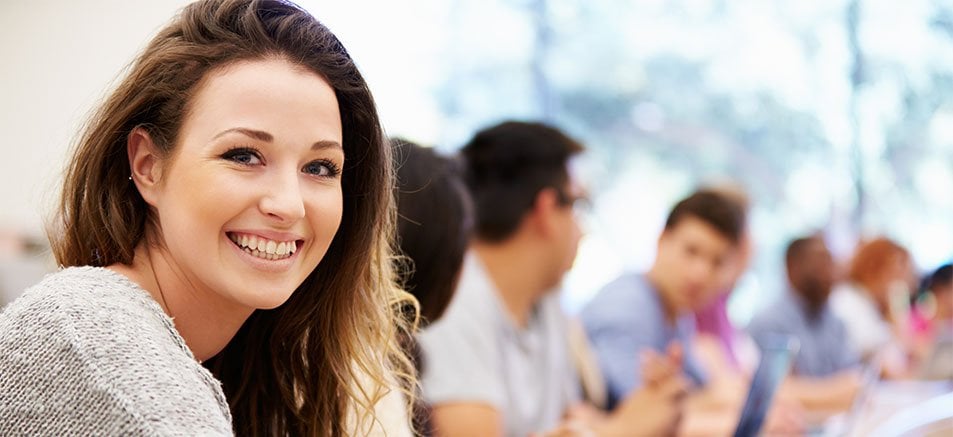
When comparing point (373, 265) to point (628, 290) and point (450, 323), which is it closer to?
point (450, 323)

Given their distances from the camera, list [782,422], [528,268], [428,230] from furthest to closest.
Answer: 1. [782,422]
2. [528,268]
3. [428,230]

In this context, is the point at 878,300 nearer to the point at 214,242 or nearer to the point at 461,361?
the point at 461,361

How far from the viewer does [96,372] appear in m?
0.89

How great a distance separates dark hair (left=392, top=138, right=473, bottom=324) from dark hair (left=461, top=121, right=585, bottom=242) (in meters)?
0.50

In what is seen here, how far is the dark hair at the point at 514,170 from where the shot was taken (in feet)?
7.97

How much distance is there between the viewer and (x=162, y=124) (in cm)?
110

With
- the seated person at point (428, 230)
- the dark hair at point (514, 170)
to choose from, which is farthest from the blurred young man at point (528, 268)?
the seated person at point (428, 230)

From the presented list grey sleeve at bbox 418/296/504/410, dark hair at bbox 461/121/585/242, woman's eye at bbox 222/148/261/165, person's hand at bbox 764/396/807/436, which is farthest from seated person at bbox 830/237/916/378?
woman's eye at bbox 222/148/261/165

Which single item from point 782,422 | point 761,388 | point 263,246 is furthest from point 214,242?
point 782,422

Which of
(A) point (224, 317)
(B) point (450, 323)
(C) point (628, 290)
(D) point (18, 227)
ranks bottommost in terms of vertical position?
(D) point (18, 227)

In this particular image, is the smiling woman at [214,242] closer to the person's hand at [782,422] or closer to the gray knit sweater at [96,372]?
the gray knit sweater at [96,372]

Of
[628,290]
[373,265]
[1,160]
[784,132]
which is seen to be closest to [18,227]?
[1,160]

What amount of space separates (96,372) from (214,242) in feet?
0.66

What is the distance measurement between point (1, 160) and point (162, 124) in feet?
15.6
